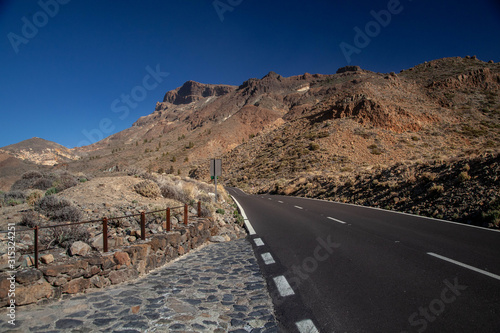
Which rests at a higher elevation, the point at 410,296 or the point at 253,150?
the point at 253,150

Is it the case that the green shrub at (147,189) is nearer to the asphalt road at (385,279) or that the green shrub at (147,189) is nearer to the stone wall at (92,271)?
the stone wall at (92,271)

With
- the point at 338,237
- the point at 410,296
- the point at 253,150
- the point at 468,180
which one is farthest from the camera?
the point at 253,150

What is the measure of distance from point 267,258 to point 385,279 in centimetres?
250

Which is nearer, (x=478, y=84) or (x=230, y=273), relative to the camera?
(x=230, y=273)

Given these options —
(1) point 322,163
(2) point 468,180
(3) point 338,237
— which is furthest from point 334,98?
(3) point 338,237

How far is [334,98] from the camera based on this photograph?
205 ft

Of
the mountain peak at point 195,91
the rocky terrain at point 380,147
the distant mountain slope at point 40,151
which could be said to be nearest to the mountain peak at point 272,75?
the mountain peak at point 195,91

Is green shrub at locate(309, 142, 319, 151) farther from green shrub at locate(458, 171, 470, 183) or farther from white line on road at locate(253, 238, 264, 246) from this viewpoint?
white line on road at locate(253, 238, 264, 246)

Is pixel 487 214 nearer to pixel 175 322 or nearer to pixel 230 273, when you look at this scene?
pixel 230 273

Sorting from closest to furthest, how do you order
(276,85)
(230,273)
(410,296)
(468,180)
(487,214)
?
(410,296), (230,273), (487,214), (468,180), (276,85)

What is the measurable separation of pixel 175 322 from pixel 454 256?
5.57m

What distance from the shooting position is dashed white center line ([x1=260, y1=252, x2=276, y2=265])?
18.6 ft

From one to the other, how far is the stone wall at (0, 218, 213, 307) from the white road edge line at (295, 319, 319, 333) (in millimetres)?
Answer: 3363

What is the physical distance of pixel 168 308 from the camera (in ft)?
12.0
